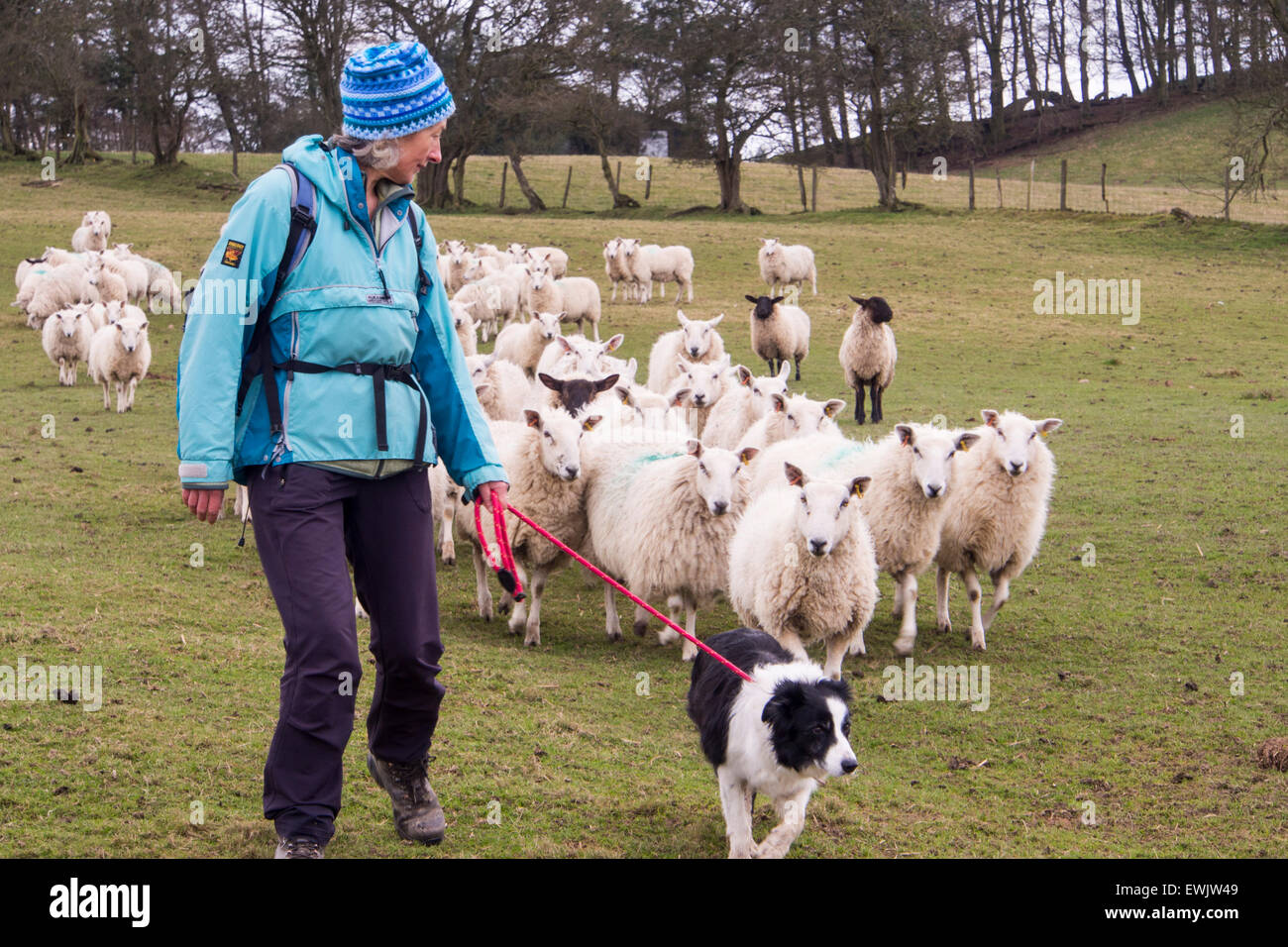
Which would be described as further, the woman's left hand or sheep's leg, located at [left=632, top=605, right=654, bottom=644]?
sheep's leg, located at [left=632, top=605, right=654, bottom=644]

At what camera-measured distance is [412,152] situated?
3615 millimetres

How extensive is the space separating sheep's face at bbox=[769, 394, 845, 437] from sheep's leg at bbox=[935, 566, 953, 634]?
1.82 m

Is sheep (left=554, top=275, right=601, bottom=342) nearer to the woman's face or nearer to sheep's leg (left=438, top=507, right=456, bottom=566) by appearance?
sheep's leg (left=438, top=507, right=456, bottom=566)

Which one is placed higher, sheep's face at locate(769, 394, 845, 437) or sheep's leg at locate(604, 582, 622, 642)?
sheep's face at locate(769, 394, 845, 437)

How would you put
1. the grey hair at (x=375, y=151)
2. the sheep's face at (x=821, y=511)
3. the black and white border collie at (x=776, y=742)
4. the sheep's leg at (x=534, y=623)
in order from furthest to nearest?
the sheep's leg at (x=534, y=623)
the sheep's face at (x=821, y=511)
the black and white border collie at (x=776, y=742)
the grey hair at (x=375, y=151)

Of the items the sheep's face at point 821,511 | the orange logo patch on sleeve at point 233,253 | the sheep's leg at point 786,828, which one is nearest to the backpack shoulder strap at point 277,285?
the orange logo patch on sleeve at point 233,253

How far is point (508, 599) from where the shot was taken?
28.2ft

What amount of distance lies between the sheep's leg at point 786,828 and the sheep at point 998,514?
3.99 m

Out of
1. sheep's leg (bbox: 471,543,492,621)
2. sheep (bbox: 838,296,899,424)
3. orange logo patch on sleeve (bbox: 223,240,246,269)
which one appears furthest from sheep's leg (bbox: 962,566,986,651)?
sheep (bbox: 838,296,899,424)

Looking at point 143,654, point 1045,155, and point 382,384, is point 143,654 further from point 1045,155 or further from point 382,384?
point 1045,155

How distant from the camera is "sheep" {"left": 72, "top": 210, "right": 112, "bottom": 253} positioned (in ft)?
90.3

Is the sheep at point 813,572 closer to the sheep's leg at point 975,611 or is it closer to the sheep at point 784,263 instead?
the sheep's leg at point 975,611

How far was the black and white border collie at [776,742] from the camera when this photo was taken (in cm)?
425

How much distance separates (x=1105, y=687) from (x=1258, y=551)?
362 cm
